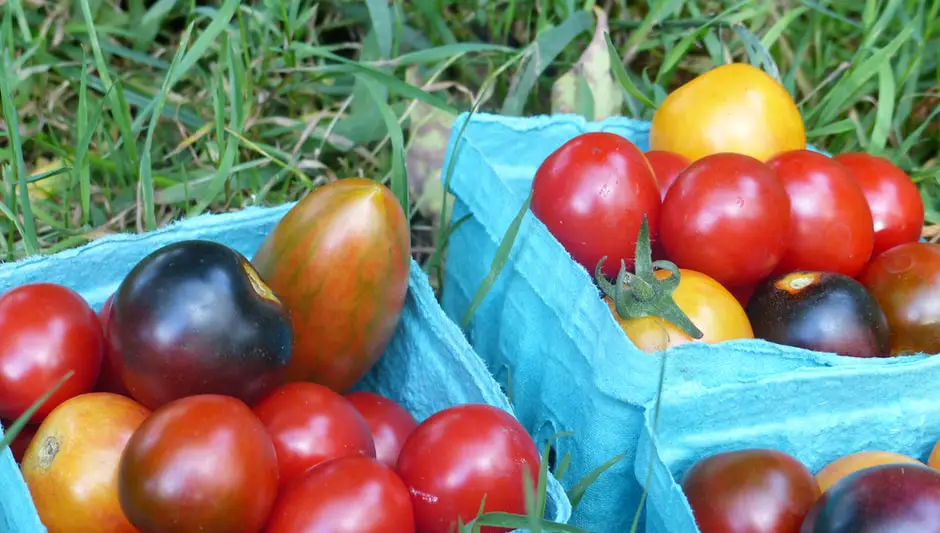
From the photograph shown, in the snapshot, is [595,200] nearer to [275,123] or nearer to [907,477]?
[907,477]

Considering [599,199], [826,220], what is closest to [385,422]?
[599,199]

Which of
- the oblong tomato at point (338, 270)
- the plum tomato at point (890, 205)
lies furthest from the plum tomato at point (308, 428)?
the plum tomato at point (890, 205)

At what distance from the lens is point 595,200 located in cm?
135

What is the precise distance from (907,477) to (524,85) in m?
1.22

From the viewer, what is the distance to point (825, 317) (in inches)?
49.8

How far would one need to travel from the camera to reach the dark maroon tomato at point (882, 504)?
101 centimetres

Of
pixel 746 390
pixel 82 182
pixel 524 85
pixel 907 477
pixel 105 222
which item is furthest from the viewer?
pixel 524 85

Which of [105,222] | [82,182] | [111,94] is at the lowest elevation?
[105,222]

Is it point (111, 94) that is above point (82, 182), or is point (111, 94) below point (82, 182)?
above

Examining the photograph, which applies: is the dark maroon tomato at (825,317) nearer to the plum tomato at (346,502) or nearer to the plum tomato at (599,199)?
the plum tomato at (599,199)

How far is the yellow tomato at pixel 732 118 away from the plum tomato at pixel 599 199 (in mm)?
222

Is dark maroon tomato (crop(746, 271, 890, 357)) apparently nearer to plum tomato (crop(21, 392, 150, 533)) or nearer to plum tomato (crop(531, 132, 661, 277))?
plum tomato (crop(531, 132, 661, 277))

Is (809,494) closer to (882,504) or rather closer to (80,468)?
(882,504)

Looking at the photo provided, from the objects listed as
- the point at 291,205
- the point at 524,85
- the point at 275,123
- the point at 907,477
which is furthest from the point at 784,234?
the point at 275,123
